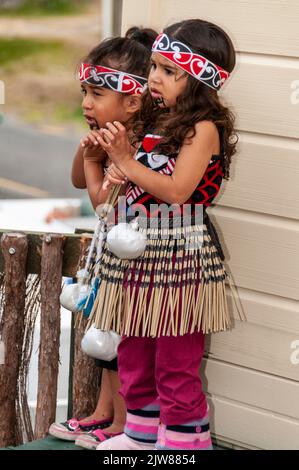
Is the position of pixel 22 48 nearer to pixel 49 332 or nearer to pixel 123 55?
pixel 49 332

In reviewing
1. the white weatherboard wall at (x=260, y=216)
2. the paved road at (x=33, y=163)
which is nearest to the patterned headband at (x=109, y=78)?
the white weatherboard wall at (x=260, y=216)

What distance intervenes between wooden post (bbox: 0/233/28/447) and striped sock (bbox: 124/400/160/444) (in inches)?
28.0

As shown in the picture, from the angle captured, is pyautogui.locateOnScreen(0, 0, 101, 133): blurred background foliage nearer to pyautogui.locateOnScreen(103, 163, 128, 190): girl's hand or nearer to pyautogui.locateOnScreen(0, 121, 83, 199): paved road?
pyautogui.locateOnScreen(0, 121, 83, 199): paved road

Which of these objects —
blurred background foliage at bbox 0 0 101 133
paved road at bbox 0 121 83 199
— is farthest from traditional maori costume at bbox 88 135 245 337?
blurred background foliage at bbox 0 0 101 133

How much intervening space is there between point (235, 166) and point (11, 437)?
4.76ft

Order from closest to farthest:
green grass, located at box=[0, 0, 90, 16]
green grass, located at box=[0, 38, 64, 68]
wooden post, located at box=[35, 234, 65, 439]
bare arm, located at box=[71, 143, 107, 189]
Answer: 1. bare arm, located at box=[71, 143, 107, 189]
2. wooden post, located at box=[35, 234, 65, 439]
3. green grass, located at box=[0, 38, 64, 68]
4. green grass, located at box=[0, 0, 90, 16]

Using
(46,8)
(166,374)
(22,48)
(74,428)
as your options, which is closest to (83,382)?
(74,428)

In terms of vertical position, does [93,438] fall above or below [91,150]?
below

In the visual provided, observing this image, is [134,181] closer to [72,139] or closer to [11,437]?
[11,437]

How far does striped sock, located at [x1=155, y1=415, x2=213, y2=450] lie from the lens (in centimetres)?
343

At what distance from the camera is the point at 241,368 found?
380 cm

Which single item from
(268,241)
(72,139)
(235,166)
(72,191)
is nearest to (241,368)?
(268,241)

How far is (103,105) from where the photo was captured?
360 centimetres

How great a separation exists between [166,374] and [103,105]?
96 centimetres
